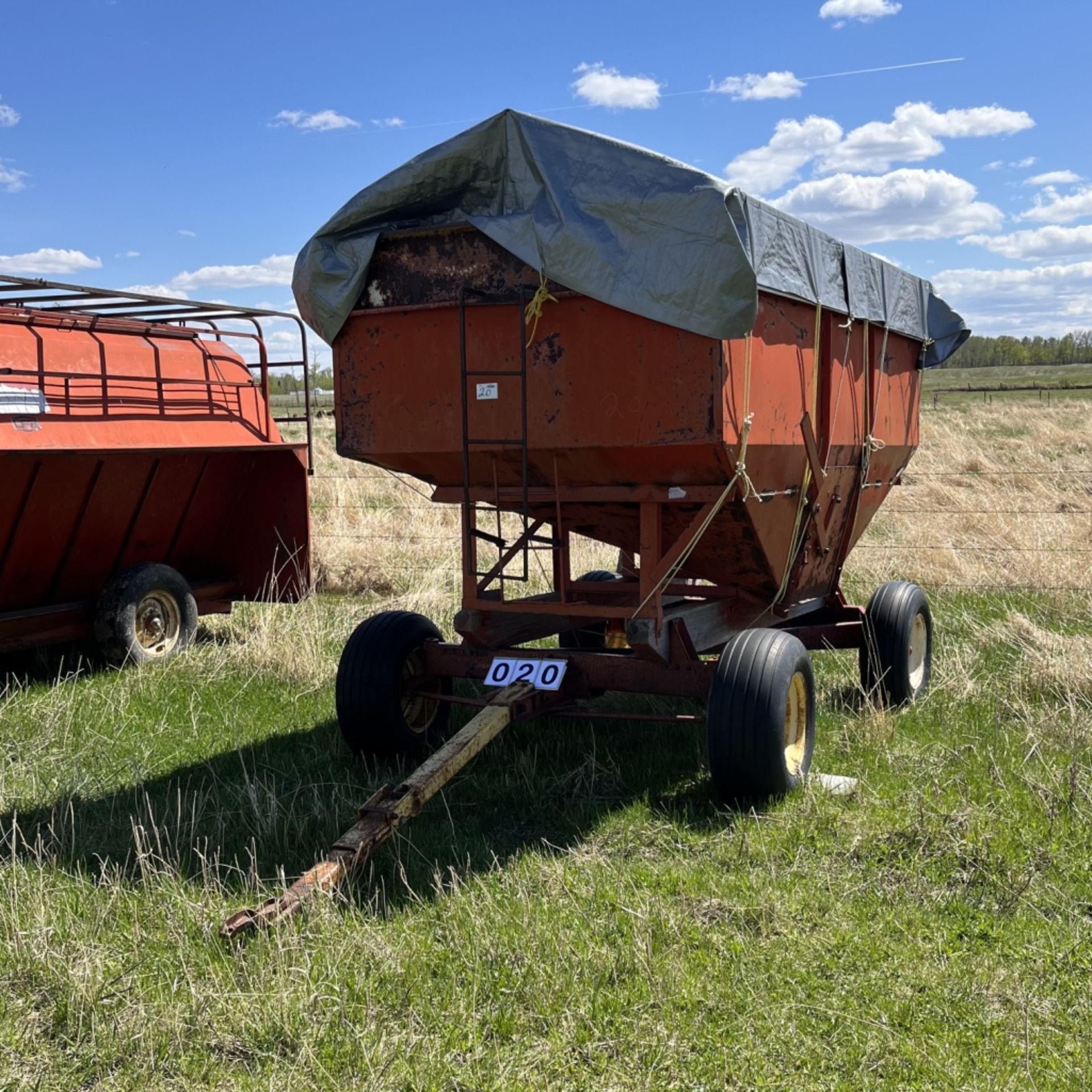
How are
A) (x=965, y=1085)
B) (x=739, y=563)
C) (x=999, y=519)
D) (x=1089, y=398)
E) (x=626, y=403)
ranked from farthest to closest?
(x=1089, y=398) < (x=999, y=519) < (x=739, y=563) < (x=626, y=403) < (x=965, y=1085)

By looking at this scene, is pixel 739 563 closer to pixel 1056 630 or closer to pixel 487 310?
pixel 487 310

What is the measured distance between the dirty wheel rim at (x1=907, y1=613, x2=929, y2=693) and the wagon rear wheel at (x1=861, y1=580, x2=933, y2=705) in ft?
0.07

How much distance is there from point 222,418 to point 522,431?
15.5ft

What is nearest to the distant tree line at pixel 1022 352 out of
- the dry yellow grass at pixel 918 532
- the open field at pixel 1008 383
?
the open field at pixel 1008 383

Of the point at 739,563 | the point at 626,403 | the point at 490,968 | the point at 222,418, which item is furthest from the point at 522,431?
the point at 222,418

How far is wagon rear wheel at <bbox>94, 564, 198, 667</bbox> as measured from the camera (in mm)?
8570

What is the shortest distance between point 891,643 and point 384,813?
3906 millimetres

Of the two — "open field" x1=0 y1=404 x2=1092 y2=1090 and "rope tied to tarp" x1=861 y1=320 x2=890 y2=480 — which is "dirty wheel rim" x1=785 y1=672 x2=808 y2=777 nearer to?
"open field" x1=0 y1=404 x2=1092 y2=1090

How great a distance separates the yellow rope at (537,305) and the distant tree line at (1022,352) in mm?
113431

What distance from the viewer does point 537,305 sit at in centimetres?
548

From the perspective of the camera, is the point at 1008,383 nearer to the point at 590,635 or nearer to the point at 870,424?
the point at 870,424

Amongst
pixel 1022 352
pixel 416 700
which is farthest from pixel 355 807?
pixel 1022 352

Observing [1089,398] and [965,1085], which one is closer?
[965,1085]

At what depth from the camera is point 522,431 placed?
220 inches
